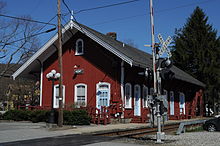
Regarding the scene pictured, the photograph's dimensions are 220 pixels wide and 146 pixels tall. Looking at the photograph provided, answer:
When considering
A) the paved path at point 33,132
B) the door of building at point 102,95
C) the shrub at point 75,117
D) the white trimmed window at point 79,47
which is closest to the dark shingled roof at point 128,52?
the white trimmed window at point 79,47

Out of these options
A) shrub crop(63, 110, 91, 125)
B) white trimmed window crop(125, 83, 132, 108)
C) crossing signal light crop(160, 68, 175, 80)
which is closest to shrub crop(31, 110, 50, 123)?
shrub crop(63, 110, 91, 125)

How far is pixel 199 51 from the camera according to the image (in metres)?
37.2

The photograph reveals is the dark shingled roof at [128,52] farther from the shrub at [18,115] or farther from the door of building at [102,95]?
the shrub at [18,115]

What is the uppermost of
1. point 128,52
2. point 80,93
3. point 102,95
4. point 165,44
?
point 128,52

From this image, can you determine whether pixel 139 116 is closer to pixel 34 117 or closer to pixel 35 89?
pixel 34 117

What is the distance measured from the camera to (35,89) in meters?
41.0

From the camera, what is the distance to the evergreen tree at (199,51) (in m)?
36.9

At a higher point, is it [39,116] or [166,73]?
[166,73]

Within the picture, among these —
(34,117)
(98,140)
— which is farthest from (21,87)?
(98,140)

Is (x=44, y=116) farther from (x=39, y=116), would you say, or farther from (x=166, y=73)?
(x=166, y=73)

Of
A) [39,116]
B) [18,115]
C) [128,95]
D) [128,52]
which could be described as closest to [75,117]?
[39,116]

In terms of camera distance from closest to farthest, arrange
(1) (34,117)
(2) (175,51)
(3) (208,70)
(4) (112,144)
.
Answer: (4) (112,144)
(1) (34,117)
(3) (208,70)
(2) (175,51)

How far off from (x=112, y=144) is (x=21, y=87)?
3587 centimetres

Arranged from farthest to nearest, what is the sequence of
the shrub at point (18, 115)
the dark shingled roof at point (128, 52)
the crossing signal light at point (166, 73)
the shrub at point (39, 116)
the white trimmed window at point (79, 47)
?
the white trimmed window at point (79, 47)
the shrub at point (18, 115)
the dark shingled roof at point (128, 52)
the shrub at point (39, 116)
the crossing signal light at point (166, 73)
